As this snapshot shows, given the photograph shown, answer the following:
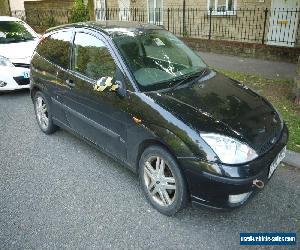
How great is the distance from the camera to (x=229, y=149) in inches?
108

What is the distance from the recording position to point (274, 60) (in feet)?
31.2

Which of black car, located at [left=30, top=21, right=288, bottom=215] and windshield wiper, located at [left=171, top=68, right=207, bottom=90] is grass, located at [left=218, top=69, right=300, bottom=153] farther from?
windshield wiper, located at [left=171, top=68, right=207, bottom=90]

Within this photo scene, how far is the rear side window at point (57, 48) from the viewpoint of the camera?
4.28m

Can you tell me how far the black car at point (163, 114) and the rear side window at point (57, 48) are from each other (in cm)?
2

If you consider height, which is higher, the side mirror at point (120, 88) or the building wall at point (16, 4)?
the building wall at point (16, 4)

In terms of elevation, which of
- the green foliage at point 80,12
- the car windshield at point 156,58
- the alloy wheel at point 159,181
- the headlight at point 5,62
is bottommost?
the alloy wheel at point 159,181

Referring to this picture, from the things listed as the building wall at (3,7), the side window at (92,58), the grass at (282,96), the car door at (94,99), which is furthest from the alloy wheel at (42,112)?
the building wall at (3,7)

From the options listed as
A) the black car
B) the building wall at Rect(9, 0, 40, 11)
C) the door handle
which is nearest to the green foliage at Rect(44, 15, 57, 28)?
the building wall at Rect(9, 0, 40, 11)

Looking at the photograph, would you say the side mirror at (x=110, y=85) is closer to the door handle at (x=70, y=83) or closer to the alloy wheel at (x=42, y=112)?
the door handle at (x=70, y=83)

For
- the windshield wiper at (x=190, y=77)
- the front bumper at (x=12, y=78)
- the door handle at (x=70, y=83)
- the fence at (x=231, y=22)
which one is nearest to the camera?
the windshield wiper at (x=190, y=77)

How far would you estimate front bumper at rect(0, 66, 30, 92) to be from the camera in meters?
6.76

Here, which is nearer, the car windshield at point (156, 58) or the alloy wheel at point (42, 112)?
the car windshield at point (156, 58)

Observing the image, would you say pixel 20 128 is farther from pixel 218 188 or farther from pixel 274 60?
pixel 274 60

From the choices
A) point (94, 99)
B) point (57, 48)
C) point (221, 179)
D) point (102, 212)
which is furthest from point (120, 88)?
point (57, 48)
